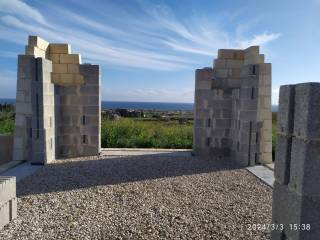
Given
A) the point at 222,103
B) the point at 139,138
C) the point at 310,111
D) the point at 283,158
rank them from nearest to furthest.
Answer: the point at 310,111 → the point at 283,158 → the point at 222,103 → the point at 139,138

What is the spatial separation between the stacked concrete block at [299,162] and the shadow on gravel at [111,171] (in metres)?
3.67

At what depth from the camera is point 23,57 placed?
729 centimetres

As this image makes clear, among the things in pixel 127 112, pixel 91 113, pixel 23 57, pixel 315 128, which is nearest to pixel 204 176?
pixel 91 113

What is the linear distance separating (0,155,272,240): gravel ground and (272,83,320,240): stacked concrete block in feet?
3.55

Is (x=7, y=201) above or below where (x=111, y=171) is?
above

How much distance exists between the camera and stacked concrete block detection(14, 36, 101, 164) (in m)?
7.37

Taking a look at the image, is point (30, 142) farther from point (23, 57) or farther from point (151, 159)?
point (151, 159)

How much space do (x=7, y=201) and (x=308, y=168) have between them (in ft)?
11.1

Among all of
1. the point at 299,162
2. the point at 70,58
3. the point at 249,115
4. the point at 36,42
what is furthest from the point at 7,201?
the point at 249,115

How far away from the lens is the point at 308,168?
7.82 feet

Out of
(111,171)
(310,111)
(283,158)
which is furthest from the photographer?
(111,171)

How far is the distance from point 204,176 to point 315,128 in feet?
13.8

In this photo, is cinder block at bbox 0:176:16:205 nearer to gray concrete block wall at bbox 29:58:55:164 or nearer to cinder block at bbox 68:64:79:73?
gray concrete block wall at bbox 29:58:55:164

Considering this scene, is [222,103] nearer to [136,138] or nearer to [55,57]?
[136,138]
